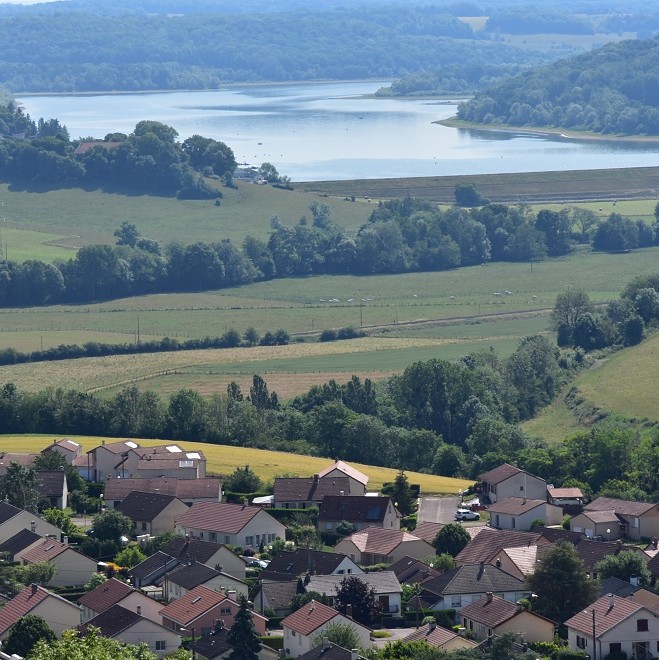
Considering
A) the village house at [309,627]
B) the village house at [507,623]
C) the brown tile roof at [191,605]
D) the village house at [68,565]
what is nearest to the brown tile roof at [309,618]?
the village house at [309,627]

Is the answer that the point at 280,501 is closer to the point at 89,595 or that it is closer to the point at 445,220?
the point at 89,595

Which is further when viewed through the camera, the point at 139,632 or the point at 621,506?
the point at 621,506

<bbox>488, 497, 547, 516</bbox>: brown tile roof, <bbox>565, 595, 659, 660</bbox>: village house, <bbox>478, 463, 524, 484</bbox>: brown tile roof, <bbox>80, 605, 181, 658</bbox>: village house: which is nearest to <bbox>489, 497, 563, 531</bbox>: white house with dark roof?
<bbox>488, 497, 547, 516</bbox>: brown tile roof

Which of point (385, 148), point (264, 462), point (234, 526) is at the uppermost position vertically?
point (234, 526)

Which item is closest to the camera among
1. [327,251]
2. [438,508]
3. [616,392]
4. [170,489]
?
[438,508]

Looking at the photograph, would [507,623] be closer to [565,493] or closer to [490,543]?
[490,543]

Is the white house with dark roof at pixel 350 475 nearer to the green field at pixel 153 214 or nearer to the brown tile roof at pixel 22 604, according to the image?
the brown tile roof at pixel 22 604

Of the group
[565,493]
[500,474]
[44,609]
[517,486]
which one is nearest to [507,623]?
[44,609]
